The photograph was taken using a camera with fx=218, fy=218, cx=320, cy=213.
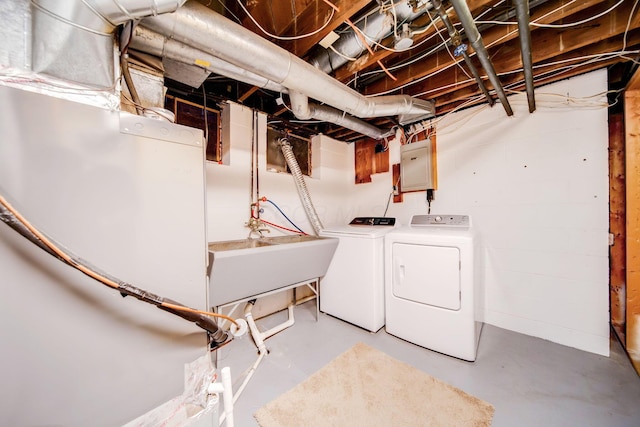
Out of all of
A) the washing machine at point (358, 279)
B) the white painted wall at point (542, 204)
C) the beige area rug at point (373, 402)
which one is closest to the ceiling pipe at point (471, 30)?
the white painted wall at point (542, 204)

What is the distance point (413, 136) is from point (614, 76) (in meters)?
1.66

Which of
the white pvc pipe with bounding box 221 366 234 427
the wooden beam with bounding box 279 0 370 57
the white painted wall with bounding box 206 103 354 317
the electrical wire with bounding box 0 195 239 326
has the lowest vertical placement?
the white pvc pipe with bounding box 221 366 234 427

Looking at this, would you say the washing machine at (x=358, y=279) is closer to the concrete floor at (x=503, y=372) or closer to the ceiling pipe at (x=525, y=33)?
the concrete floor at (x=503, y=372)

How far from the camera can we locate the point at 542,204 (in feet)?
6.84

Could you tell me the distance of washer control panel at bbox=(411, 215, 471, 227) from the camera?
2.25 m

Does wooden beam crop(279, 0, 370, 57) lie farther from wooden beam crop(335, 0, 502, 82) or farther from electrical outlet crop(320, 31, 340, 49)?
wooden beam crop(335, 0, 502, 82)

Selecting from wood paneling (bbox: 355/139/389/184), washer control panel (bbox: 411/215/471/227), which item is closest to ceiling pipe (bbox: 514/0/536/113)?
washer control panel (bbox: 411/215/471/227)

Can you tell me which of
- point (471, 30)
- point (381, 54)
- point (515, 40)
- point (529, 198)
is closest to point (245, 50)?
point (381, 54)

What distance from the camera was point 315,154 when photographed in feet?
10.7

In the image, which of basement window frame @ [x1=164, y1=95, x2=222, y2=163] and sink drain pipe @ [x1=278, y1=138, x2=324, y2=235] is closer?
basement window frame @ [x1=164, y1=95, x2=222, y2=163]

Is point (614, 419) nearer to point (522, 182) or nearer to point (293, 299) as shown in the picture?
point (522, 182)

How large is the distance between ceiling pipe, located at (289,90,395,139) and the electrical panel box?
401mm

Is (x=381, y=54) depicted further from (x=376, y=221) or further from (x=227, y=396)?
(x=227, y=396)

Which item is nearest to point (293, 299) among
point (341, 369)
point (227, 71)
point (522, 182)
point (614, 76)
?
point (341, 369)
